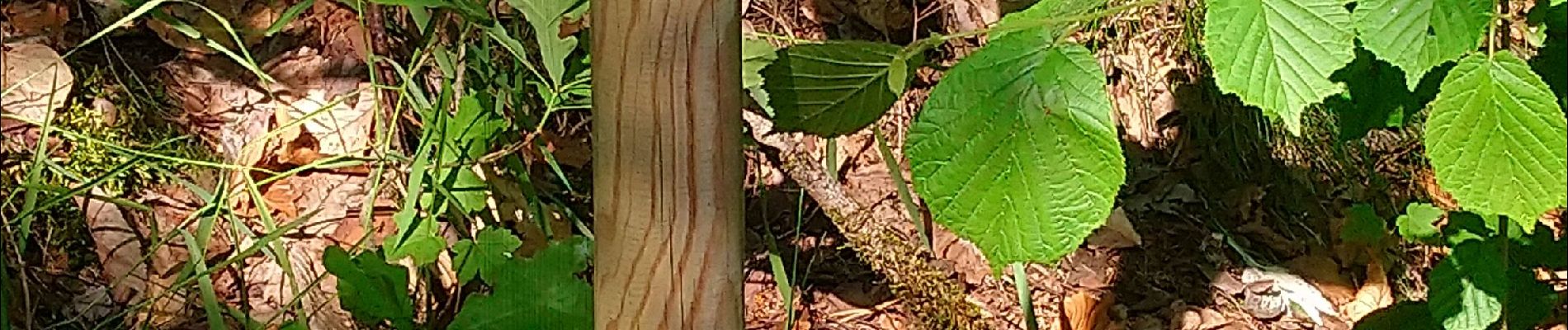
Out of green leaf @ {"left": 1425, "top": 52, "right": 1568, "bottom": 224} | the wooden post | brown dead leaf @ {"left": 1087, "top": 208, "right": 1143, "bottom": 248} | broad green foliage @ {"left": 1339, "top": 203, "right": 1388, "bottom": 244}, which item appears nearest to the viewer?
the wooden post

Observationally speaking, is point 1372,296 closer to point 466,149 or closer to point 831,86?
point 466,149

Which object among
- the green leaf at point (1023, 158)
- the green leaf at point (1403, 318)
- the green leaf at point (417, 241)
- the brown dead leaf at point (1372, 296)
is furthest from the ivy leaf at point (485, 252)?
the brown dead leaf at point (1372, 296)

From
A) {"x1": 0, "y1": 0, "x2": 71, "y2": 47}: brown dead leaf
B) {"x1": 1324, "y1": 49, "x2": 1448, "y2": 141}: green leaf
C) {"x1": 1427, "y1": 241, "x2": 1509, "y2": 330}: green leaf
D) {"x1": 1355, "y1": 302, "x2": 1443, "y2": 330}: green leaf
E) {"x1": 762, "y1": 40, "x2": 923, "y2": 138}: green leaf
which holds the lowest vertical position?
{"x1": 1355, "y1": 302, "x2": 1443, "y2": 330}: green leaf

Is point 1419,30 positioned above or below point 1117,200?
above

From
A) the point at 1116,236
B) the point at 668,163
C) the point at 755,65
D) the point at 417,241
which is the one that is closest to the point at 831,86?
the point at 668,163

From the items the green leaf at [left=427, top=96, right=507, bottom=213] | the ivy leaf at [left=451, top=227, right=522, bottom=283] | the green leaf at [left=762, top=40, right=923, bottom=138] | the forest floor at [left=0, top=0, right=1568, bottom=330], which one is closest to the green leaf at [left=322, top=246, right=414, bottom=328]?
the ivy leaf at [left=451, top=227, right=522, bottom=283]

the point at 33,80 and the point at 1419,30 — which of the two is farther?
the point at 33,80

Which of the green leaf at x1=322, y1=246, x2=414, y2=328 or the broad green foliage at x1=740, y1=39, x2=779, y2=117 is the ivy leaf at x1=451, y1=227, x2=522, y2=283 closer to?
the green leaf at x1=322, y1=246, x2=414, y2=328

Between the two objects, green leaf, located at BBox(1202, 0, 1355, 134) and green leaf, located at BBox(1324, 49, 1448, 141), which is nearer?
green leaf, located at BBox(1202, 0, 1355, 134)
